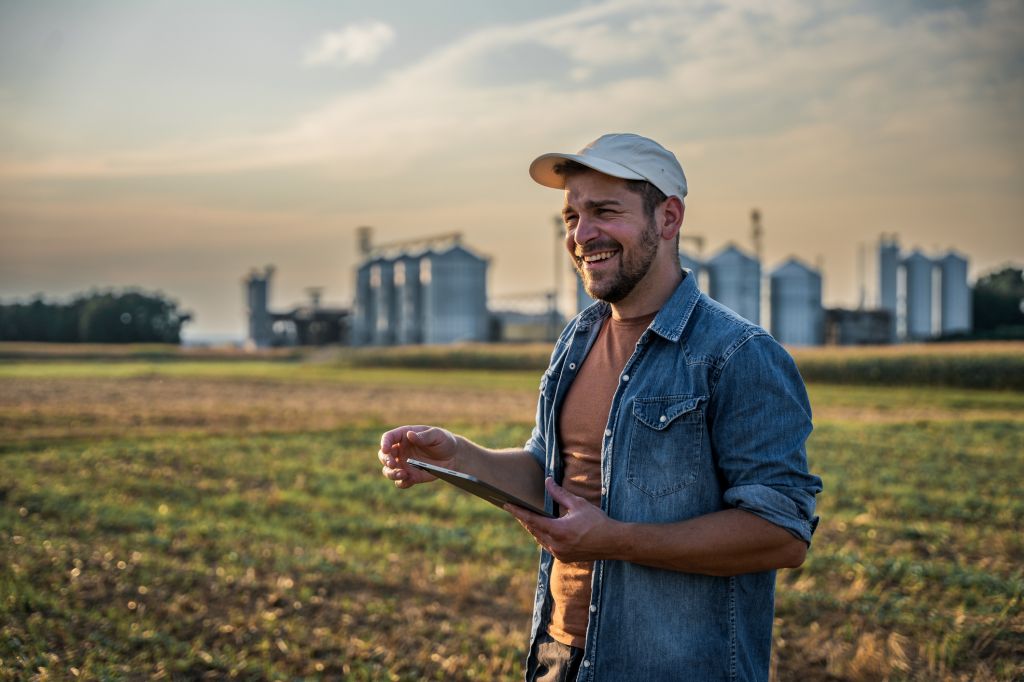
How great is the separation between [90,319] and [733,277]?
3993cm

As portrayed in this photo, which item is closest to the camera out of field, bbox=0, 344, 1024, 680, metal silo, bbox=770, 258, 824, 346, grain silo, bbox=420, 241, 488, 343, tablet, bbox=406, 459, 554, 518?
tablet, bbox=406, 459, 554, 518

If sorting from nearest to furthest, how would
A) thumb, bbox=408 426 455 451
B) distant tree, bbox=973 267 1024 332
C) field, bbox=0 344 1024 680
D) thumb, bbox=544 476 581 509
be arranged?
thumb, bbox=544 476 581 509 < thumb, bbox=408 426 455 451 < field, bbox=0 344 1024 680 < distant tree, bbox=973 267 1024 332

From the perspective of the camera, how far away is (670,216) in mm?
2602

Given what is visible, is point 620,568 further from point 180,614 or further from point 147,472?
point 147,472

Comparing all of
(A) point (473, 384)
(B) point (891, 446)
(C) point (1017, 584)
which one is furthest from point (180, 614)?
(A) point (473, 384)

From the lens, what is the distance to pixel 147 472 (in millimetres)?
11664

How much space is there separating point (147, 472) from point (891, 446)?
33.7 ft

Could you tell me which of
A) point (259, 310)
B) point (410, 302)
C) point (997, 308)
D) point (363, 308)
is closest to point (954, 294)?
point (997, 308)

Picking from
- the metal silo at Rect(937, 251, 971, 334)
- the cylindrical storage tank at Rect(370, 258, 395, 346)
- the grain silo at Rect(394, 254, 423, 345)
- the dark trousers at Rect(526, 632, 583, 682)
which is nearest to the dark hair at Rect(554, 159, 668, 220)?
the dark trousers at Rect(526, 632, 583, 682)

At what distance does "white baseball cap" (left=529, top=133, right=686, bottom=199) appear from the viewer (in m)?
2.46

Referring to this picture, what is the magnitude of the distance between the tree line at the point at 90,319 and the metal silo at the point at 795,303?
38587 millimetres

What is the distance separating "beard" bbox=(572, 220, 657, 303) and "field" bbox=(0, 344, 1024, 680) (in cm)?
288

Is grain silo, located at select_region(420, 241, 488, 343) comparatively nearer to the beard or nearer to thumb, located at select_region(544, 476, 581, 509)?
the beard

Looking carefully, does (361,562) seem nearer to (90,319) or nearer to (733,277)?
(733,277)
